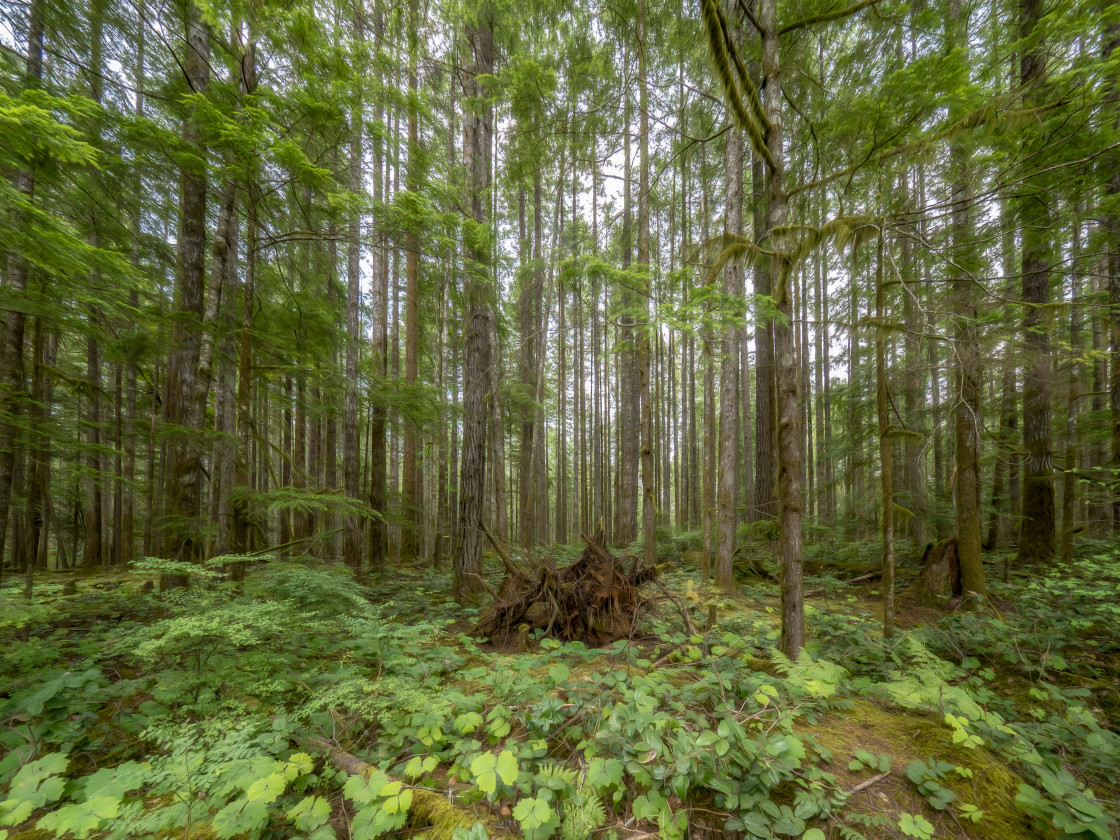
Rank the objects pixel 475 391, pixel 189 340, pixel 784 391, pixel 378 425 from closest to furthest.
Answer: pixel 784 391
pixel 189 340
pixel 475 391
pixel 378 425

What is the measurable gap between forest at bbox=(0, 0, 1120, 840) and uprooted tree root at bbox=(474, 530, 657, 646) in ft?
0.14

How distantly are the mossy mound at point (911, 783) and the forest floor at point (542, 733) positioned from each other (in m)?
0.01

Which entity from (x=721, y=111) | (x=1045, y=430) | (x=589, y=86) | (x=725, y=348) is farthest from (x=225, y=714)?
(x=721, y=111)

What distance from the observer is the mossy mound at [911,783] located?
6.31 ft

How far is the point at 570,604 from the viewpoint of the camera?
4805 mm

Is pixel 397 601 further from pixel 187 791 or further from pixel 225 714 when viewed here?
pixel 187 791

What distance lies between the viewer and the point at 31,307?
3611 mm

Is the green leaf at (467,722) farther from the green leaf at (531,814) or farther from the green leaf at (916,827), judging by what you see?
the green leaf at (916,827)

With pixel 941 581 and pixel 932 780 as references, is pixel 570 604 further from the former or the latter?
pixel 941 581

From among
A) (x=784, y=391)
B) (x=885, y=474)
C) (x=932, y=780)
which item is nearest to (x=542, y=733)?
(x=932, y=780)

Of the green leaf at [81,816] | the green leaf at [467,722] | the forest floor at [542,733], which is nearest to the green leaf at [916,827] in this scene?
the forest floor at [542,733]

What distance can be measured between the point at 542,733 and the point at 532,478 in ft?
23.2

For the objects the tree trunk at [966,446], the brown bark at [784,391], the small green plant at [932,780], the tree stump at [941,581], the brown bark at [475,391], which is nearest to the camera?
the small green plant at [932,780]

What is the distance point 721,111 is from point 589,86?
9.98ft
